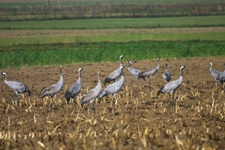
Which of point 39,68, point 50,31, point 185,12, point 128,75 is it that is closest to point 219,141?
point 128,75

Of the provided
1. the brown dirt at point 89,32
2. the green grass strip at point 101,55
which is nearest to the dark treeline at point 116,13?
the brown dirt at point 89,32

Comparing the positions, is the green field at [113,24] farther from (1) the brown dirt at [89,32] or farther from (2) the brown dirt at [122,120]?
(2) the brown dirt at [122,120]

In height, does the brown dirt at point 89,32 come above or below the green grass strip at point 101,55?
below

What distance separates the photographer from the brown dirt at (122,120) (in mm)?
11492

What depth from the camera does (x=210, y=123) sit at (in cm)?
1400

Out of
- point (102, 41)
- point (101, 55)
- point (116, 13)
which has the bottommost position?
point (102, 41)

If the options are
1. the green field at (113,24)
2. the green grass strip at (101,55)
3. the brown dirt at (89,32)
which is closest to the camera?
the green grass strip at (101,55)

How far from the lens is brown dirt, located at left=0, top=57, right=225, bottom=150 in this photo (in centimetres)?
1149

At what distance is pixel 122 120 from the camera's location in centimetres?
1416

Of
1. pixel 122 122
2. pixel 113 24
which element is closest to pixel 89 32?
pixel 113 24

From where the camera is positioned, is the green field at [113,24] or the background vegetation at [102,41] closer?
A: the background vegetation at [102,41]

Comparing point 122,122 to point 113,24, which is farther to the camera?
point 113,24

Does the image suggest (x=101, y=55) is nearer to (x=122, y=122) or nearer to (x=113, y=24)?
(x=122, y=122)

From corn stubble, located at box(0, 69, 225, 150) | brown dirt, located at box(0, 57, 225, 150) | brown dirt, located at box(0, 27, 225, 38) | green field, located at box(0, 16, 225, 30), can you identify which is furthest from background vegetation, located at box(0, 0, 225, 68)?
corn stubble, located at box(0, 69, 225, 150)
